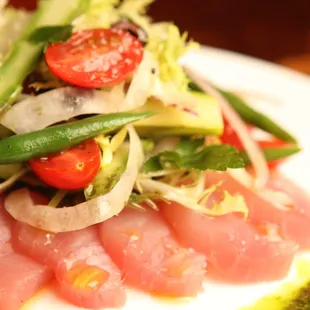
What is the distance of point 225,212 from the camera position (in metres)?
2.70

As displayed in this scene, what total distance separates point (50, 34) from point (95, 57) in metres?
0.28

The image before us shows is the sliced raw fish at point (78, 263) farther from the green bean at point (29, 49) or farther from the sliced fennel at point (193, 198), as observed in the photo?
the green bean at point (29, 49)

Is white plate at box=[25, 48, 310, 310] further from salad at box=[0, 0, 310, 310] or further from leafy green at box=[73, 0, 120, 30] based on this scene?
leafy green at box=[73, 0, 120, 30]

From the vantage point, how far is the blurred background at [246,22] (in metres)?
6.42

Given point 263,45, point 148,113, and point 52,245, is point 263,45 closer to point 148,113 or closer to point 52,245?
point 148,113

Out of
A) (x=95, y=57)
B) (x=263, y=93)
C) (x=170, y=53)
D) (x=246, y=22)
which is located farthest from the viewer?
(x=246, y=22)

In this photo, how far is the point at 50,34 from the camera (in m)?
2.88

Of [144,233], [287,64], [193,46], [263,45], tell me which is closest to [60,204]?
[144,233]

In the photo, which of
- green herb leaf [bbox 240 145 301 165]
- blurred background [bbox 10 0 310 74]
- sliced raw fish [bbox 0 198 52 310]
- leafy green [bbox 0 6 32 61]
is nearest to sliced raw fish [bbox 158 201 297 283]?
green herb leaf [bbox 240 145 301 165]

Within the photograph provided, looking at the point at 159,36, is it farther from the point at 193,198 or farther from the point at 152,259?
the point at 152,259

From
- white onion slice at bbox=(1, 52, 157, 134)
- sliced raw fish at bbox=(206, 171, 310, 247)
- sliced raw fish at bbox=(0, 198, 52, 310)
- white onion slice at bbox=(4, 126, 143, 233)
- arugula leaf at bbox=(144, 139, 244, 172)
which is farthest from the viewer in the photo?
sliced raw fish at bbox=(206, 171, 310, 247)

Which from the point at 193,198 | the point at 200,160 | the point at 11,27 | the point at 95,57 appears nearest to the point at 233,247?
the point at 193,198

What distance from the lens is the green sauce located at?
257 cm

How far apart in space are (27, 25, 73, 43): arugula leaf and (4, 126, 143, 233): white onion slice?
2.47 ft
